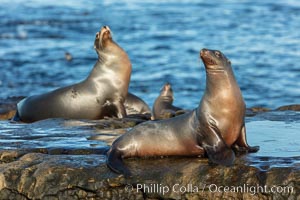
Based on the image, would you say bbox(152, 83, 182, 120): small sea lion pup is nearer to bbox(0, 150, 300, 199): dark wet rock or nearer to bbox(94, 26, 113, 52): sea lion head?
bbox(94, 26, 113, 52): sea lion head

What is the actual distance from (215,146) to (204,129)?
0.21 m

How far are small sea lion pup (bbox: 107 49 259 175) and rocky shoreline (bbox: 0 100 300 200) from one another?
4.7 inches

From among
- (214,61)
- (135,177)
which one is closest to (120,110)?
(214,61)

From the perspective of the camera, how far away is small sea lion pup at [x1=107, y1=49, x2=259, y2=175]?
24.9 ft

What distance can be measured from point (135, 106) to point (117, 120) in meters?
2.02

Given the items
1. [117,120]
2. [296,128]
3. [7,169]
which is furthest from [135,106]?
[7,169]

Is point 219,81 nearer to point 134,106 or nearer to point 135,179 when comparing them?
point 135,179

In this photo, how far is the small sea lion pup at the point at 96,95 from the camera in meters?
11.4

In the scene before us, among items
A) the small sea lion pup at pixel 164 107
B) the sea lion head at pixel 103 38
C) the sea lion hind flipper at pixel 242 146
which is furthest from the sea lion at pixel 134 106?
the sea lion hind flipper at pixel 242 146

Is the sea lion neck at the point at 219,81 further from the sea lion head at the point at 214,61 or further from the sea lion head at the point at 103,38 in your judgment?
the sea lion head at the point at 103,38

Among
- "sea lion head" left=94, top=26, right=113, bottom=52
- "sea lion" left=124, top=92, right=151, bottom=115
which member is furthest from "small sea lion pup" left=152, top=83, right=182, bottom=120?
"sea lion head" left=94, top=26, right=113, bottom=52

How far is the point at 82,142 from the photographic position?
8.49 m

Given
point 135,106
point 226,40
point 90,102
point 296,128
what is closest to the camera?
point 296,128

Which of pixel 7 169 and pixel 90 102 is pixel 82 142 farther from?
pixel 90 102
